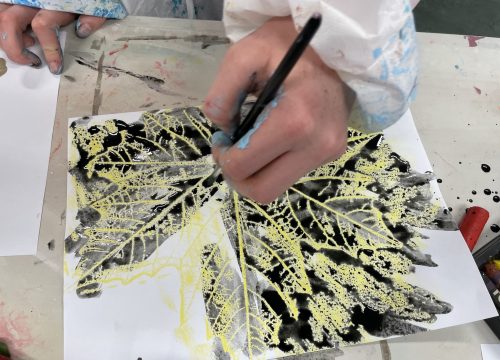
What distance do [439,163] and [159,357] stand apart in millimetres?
477

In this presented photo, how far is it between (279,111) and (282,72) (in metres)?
Answer: 0.05

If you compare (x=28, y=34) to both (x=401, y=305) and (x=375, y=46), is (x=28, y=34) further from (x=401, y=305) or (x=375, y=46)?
(x=401, y=305)

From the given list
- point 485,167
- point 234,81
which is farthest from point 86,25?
point 485,167

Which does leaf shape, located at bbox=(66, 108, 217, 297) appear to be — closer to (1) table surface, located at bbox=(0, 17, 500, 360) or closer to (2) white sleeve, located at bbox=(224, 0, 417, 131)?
(1) table surface, located at bbox=(0, 17, 500, 360)

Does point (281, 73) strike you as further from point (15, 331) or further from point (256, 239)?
point (15, 331)

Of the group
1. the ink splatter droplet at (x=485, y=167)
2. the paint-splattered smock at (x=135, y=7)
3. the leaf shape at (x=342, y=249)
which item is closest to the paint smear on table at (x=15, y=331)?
the leaf shape at (x=342, y=249)

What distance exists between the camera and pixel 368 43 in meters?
0.36

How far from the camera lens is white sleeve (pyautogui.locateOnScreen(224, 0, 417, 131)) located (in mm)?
359

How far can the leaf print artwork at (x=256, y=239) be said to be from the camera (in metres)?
0.49

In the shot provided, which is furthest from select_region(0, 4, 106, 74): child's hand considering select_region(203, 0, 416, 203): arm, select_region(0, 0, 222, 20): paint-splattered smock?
select_region(203, 0, 416, 203): arm

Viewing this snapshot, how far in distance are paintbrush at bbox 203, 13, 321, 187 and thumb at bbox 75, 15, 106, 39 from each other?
0.39m

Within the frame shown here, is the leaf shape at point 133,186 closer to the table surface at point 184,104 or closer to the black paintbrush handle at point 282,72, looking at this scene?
the table surface at point 184,104

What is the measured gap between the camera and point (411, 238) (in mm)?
542

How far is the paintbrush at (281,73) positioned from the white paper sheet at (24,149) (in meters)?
0.31
